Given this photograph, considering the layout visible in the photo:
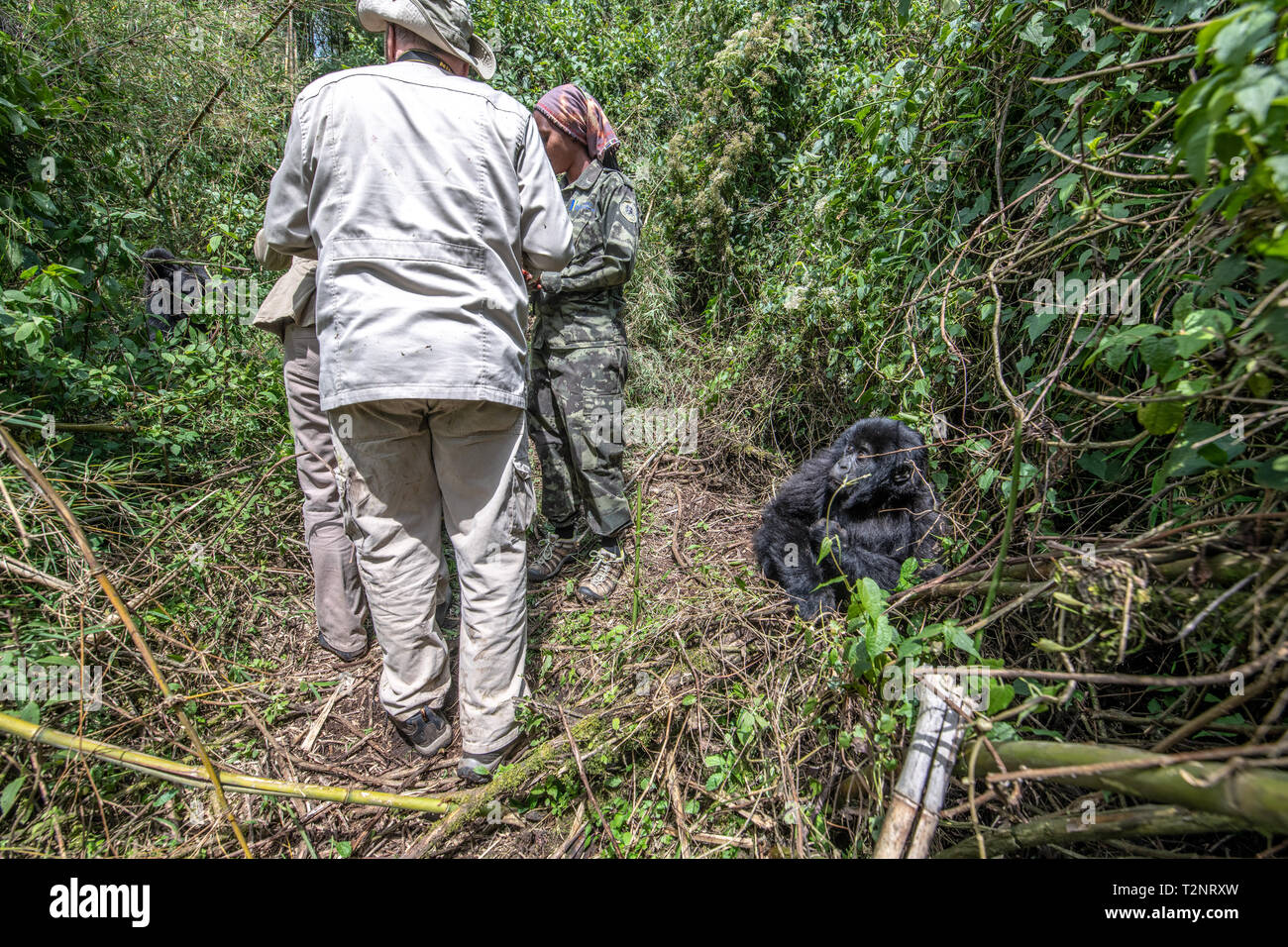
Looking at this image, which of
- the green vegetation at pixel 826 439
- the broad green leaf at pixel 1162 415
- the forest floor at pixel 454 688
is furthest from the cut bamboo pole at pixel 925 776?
the broad green leaf at pixel 1162 415

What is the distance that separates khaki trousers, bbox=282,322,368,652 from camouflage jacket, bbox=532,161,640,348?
3.21 ft

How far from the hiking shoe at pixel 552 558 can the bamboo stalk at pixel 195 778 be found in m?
A: 1.19

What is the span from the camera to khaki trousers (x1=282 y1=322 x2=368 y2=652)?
208cm

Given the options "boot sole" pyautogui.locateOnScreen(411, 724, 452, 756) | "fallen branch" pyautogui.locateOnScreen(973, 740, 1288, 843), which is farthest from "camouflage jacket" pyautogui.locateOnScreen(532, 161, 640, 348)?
"fallen branch" pyautogui.locateOnScreen(973, 740, 1288, 843)

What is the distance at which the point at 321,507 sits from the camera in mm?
2201

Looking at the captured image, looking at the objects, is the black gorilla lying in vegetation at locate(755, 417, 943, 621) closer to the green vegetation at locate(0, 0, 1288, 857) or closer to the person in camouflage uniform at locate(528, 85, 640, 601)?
the green vegetation at locate(0, 0, 1288, 857)

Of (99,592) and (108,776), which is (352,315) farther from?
(108,776)

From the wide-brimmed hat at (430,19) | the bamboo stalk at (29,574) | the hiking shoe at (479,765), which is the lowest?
the hiking shoe at (479,765)

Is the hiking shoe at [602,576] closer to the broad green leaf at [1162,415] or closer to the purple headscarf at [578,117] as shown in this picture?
the purple headscarf at [578,117]

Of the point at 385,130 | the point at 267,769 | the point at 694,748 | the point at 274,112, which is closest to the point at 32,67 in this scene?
the point at 385,130

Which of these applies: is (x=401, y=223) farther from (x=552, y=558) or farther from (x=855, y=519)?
(x=855, y=519)

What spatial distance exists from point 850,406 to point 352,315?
246 centimetres

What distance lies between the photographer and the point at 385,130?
151 centimetres

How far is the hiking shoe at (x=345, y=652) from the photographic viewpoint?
230 cm
